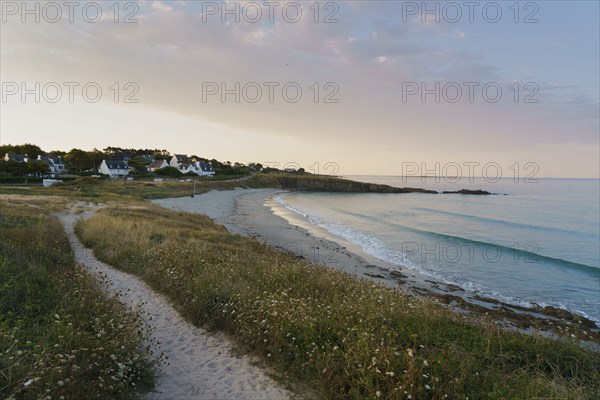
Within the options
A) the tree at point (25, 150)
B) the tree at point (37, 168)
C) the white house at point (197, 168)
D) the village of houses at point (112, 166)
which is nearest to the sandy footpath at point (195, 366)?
the tree at point (37, 168)

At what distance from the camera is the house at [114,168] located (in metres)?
102

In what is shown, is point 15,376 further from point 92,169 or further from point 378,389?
point 92,169

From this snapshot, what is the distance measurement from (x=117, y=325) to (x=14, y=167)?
87.4 metres

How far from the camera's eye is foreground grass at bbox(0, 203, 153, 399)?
473 cm

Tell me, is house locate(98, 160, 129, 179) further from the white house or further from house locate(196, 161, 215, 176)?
house locate(196, 161, 215, 176)

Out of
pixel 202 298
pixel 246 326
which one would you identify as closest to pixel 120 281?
pixel 202 298

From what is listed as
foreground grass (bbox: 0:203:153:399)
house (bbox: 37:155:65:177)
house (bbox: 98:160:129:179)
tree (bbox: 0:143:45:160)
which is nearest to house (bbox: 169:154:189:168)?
house (bbox: 98:160:129:179)

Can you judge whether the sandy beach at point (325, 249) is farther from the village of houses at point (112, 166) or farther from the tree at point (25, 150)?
the tree at point (25, 150)

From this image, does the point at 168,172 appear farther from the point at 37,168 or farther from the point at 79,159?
the point at 37,168

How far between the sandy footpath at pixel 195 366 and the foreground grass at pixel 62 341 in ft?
1.86

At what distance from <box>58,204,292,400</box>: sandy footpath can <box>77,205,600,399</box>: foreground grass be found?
0.35m

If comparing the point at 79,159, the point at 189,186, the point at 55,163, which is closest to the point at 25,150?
the point at 55,163

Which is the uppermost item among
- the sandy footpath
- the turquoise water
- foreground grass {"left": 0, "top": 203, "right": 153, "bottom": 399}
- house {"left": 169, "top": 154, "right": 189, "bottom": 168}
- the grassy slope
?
house {"left": 169, "top": 154, "right": 189, "bottom": 168}

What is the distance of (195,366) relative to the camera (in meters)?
6.91
